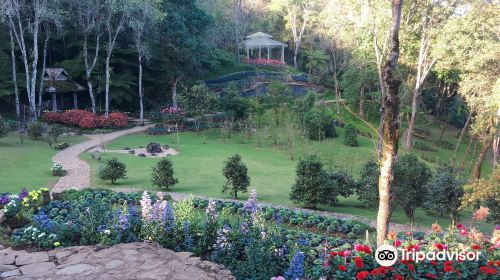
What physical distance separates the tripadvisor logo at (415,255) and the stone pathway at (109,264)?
2.07 metres

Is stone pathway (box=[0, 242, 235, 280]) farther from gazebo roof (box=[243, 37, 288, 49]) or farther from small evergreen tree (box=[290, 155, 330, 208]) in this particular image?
gazebo roof (box=[243, 37, 288, 49])

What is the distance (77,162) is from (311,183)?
10.5 m

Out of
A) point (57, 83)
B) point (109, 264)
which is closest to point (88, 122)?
point (57, 83)

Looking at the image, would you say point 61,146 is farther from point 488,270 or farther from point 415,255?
point 488,270

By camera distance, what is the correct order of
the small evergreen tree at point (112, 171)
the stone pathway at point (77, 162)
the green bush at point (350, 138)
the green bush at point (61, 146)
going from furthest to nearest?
the green bush at point (350, 138), the green bush at point (61, 146), the small evergreen tree at point (112, 171), the stone pathway at point (77, 162)

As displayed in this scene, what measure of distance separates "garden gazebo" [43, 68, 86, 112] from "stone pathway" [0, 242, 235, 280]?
77.2ft

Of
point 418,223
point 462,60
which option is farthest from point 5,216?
point 462,60

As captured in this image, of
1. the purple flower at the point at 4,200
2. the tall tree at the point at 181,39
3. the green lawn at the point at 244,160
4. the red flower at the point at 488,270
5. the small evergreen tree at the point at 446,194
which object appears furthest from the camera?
the tall tree at the point at 181,39

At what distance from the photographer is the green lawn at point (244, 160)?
523 inches

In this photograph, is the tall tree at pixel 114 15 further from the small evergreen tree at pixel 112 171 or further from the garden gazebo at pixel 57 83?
the small evergreen tree at pixel 112 171

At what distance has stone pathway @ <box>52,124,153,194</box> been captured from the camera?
13.9 meters

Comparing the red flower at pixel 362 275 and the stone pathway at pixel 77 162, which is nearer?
the red flower at pixel 362 275

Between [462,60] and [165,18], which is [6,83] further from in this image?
[462,60]

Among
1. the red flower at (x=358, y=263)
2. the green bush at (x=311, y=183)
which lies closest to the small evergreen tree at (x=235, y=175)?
the green bush at (x=311, y=183)
